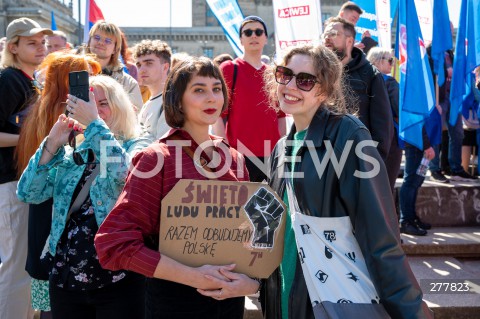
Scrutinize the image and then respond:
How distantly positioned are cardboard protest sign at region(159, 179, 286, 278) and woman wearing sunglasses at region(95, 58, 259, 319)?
0.19 feet

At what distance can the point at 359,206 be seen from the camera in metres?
2.03

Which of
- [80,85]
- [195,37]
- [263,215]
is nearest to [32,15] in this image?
[195,37]

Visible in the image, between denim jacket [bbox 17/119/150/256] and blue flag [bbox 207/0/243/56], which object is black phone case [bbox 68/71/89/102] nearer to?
denim jacket [bbox 17/119/150/256]

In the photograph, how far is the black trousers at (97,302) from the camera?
2584 mm

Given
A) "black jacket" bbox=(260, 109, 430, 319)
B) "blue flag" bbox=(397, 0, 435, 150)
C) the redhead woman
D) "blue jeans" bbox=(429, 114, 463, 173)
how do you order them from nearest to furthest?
1. "black jacket" bbox=(260, 109, 430, 319)
2. the redhead woman
3. "blue flag" bbox=(397, 0, 435, 150)
4. "blue jeans" bbox=(429, 114, 463, 173)

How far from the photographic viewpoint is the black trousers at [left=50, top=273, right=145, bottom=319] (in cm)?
258

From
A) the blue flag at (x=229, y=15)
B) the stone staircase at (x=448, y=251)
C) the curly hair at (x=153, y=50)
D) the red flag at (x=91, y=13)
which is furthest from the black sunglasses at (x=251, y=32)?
the red flag at (x=91, y=13)

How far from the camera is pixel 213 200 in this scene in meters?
2.10

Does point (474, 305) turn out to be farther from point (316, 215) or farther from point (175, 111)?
point (175, 111)

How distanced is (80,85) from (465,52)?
4984mm

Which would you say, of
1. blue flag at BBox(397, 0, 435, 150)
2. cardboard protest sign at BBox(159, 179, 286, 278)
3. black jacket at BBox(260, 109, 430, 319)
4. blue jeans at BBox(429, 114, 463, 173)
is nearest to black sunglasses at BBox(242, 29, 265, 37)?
blue flag at BBox(397, 0, 435, 150)

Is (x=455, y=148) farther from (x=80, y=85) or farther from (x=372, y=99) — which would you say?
(x=80, y=85)

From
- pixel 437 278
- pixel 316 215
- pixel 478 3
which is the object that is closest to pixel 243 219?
pixel 316 215

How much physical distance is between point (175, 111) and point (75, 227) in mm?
830
